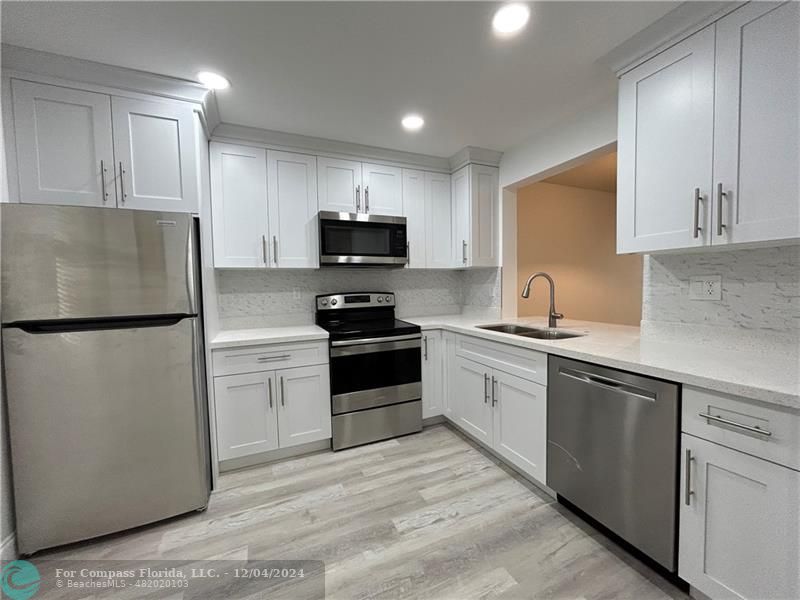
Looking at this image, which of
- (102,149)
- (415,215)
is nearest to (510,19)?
(415,215)

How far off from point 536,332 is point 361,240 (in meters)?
1.59

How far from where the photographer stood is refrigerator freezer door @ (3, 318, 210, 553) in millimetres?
1477

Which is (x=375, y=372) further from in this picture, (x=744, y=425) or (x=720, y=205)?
(x=720, y=205)

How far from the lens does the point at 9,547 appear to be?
146 cm

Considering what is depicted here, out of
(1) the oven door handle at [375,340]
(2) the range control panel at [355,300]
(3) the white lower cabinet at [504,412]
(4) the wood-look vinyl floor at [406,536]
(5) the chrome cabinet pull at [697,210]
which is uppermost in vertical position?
(5) the chrome cabinet pull at [697,210]

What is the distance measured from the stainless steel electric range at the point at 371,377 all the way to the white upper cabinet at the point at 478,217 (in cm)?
91

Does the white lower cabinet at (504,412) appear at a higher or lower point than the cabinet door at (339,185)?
lower

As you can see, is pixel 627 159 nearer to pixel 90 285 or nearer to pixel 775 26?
pixel 775 26

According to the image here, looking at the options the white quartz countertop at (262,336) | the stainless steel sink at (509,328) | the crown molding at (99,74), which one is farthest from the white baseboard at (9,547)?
the stainless steel sink at (509,328)

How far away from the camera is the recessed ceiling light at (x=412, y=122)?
2273 mm

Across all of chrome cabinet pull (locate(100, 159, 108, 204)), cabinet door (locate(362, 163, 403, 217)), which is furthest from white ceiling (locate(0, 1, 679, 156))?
cabinet door (locate(362, 163, 403, 217))

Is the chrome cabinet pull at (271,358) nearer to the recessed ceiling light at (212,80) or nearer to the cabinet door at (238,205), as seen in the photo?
the cabinet door at (238,205)

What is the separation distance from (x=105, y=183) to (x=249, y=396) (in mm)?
1485

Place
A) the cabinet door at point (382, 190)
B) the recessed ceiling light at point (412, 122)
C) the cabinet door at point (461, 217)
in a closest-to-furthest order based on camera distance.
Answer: the recessed ceiling light at point (412, 122) → the cabinet door at point (382, 190) → the cabinet door at point (461, 217)
